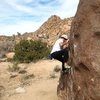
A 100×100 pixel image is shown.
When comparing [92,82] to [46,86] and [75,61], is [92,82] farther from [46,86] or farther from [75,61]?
[46,86]

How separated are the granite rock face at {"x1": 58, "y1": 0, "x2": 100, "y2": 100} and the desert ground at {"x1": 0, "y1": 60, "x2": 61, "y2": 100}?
3974 mm

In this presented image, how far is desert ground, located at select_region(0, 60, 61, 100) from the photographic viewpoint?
12.0m

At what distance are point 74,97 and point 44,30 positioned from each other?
28.0 metres

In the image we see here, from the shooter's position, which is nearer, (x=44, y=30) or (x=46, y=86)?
(x=46, y=86)

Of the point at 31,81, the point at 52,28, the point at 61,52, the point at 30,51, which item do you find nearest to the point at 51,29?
the point at 52,28

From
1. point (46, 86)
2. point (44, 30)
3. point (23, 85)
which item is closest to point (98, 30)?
point (46, 86)

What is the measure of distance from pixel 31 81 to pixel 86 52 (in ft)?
23.8

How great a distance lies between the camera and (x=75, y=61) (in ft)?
24.3

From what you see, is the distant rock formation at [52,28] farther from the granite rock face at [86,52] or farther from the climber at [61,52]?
the granite rock face at [86,52]

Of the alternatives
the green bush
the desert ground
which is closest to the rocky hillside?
the green bush

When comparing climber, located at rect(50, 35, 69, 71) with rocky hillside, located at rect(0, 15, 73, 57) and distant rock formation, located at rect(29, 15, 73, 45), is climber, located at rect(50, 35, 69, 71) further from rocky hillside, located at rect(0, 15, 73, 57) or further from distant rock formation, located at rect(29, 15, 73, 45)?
distant rock formation, located at rect(29, 15, 73, 45)

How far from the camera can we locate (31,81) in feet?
46.1

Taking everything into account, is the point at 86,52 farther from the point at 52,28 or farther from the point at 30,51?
the point at 52,28

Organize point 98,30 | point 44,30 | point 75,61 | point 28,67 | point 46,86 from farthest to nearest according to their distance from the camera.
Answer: point 44,30
point 28,67
point 46,86
point 75,61
point 98,30
